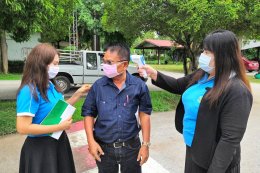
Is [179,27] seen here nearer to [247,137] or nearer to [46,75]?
[247,137]

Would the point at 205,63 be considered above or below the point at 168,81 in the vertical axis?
above

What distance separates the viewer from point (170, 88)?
3.07 m

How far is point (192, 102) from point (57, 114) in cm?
114

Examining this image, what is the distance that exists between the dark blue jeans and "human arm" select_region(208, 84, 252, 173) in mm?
899

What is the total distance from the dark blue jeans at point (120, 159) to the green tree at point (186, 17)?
5761 mm

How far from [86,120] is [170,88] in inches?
35.2

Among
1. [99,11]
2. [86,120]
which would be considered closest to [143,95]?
[86,120]

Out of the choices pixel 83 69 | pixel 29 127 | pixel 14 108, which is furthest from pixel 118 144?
pixel 83 69

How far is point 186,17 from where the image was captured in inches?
330

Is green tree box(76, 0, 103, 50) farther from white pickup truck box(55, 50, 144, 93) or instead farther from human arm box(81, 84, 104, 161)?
human arm box(81, 84, 104, 161)

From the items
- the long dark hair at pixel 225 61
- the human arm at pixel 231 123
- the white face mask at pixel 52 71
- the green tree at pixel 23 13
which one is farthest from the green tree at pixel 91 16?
the human arm at pixel 231 123

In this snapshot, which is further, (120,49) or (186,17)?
(186,17)

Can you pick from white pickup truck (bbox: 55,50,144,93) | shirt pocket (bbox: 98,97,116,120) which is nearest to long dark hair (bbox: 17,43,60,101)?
shirt pocket (bbox: 98,97,116,120)

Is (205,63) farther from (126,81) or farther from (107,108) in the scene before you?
(107,108)
